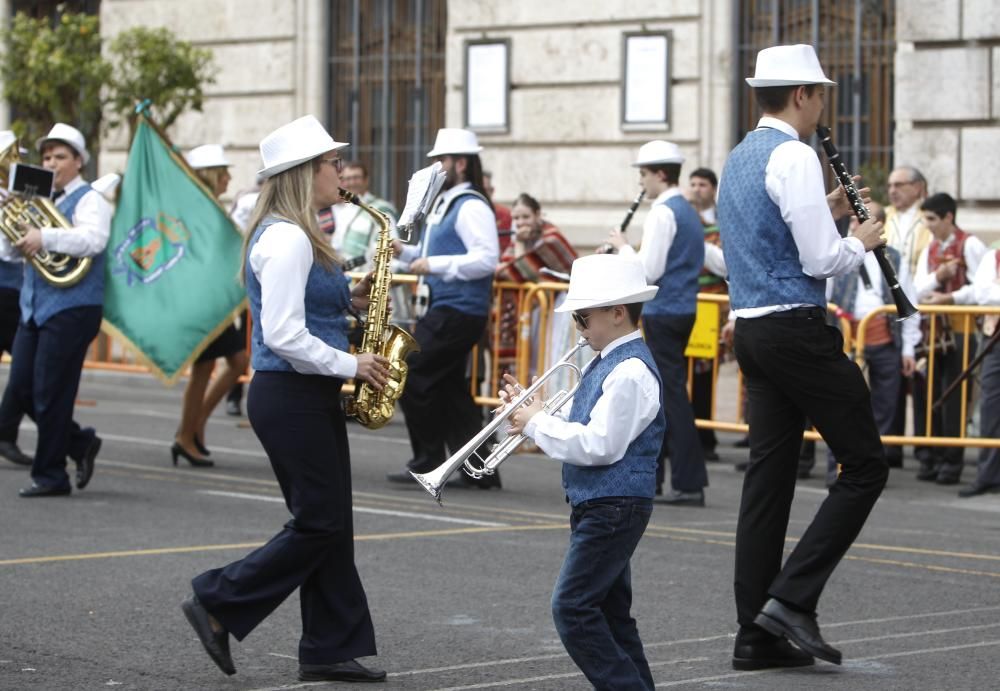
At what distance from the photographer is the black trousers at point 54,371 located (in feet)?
35.2

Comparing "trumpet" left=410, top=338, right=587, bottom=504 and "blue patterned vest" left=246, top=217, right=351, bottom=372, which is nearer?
"trumpet" left=410, top=338, right=587, bottom=504

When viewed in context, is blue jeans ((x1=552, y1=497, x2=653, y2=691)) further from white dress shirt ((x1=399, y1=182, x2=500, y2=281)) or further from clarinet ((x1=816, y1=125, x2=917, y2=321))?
white dress shirt ((x1=399, y1=182, x2=500, y2=281))

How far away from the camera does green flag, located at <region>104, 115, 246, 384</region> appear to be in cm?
1270

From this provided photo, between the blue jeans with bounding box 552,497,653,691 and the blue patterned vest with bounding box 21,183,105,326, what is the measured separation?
5596 mm

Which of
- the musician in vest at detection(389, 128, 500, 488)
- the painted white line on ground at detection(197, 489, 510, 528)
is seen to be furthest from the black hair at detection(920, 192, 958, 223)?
the painted white line on ground at detection(197, 489, 510, 528)

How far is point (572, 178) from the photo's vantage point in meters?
20.3

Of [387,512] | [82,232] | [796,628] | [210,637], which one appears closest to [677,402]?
[387,512]

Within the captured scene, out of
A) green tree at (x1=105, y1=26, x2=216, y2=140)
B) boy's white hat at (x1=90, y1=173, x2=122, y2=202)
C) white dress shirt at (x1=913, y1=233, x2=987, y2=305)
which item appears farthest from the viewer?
green tree at (x1=105, y1=26, x2=216, y2=140)

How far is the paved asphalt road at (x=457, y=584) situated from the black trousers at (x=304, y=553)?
204 millimetres

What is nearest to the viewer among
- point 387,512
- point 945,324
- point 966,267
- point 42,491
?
point 387,512

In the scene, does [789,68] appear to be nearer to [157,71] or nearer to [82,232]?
[82,232]

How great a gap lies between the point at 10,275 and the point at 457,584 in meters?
4.88

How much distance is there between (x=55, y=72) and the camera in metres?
21.5

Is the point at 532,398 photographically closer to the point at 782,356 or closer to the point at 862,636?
the point at 782,356
